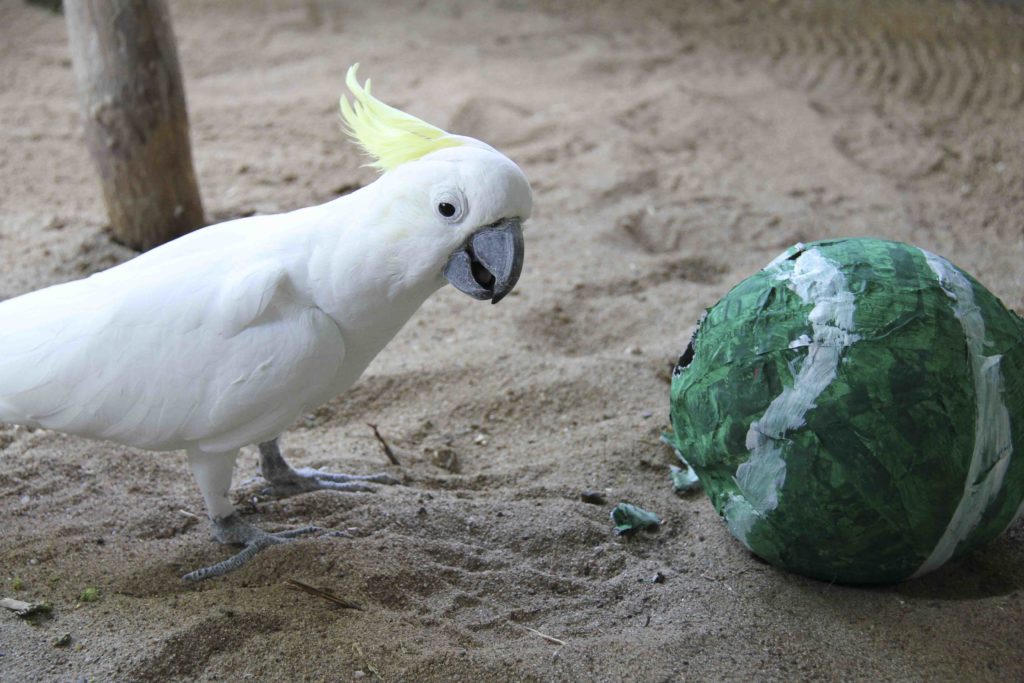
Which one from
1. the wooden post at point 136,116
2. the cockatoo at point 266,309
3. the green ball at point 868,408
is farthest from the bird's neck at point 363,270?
the wooden post at point 136,116

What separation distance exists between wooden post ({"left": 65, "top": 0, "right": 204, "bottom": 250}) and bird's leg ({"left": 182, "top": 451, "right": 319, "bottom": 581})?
197 cm

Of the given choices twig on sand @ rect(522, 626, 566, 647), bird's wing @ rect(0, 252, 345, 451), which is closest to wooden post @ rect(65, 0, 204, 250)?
bird's wing @ rect(0, 252, 345, 451)

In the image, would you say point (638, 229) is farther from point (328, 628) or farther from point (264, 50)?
point (264, 50)

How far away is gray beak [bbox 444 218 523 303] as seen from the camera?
2.19 meters

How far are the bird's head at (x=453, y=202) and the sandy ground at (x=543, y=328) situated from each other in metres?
0.83

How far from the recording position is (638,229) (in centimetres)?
454

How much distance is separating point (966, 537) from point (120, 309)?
6.92ft

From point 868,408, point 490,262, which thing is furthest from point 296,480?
point 868,408

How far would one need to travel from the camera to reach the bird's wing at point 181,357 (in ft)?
7.38

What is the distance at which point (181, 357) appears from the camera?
227 centimetres

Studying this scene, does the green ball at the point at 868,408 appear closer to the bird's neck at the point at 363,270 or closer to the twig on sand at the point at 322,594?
the bird's neck at the point at 363,270

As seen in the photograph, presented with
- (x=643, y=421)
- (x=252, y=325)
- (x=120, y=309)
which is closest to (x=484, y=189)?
(x=252, y=325)

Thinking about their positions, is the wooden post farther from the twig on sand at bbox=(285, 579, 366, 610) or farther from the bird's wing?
the twig on sand at bbox=(285, 579, 366, 610)

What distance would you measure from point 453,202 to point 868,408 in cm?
105
